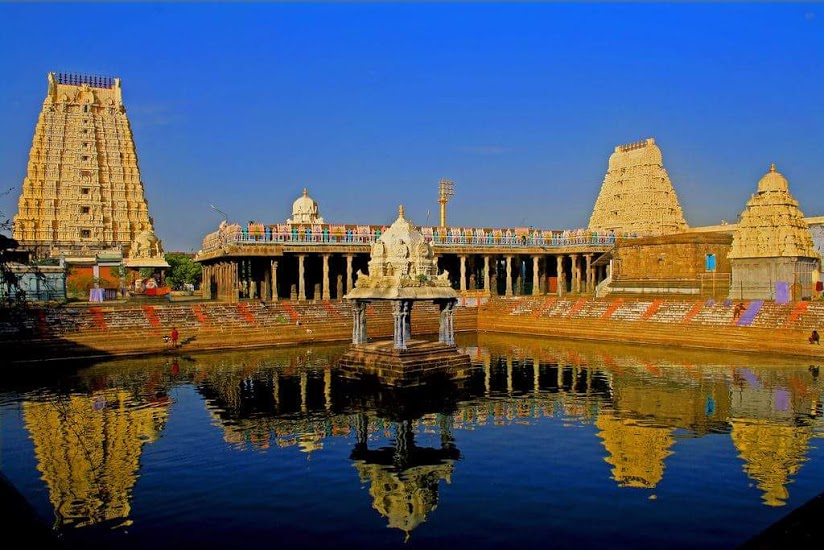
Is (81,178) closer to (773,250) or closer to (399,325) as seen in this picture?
(399,325)

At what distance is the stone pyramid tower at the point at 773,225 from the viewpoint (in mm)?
39406

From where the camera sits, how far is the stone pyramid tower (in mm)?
39406

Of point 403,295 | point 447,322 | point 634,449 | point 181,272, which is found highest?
point 181,272

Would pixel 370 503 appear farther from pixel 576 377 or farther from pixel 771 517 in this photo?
pixel 576 377

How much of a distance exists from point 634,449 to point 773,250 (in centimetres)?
2877

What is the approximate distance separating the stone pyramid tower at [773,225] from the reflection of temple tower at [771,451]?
24349 millimetres

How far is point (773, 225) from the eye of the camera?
131 feet

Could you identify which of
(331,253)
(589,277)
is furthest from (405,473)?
(589,277)

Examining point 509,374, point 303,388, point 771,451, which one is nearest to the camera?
point 771,451

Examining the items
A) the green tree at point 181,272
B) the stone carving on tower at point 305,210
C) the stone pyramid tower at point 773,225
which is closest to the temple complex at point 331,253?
the stone carving on tower at point 305,210

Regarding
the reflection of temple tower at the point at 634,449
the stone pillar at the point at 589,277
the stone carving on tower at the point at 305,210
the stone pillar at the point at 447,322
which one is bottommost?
the reflection of temple tower at the point at 634,449

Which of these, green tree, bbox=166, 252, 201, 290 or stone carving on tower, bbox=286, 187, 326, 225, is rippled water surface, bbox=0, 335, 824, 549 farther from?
green tree, bbox=166, 252, 201, 290

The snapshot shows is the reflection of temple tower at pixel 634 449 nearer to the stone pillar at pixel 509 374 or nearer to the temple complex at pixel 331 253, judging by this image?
the stone pillar at pixel 509 374

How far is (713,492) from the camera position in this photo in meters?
13.3
